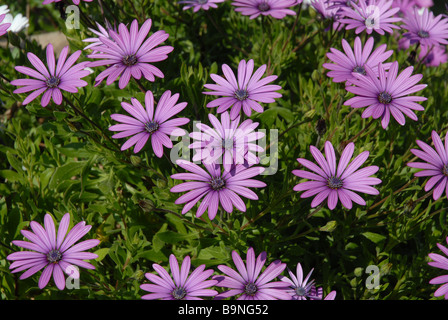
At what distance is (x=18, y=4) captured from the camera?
462 centimetres

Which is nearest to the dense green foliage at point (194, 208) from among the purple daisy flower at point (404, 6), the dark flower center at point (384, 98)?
the dark flower center at point (384, 98)

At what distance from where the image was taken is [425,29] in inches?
120

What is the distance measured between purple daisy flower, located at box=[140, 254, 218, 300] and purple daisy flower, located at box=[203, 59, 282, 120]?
2.33ft

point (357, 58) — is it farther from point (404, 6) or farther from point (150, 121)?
point (404, 6)

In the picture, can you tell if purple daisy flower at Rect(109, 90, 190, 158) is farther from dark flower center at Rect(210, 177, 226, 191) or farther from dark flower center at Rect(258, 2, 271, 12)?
dark flower center at Rect(258, 2, 271, 12)

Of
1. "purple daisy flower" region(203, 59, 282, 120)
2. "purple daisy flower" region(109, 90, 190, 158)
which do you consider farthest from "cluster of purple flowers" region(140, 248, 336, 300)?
"purple daisy flower" region(203, 59, 282, 120)

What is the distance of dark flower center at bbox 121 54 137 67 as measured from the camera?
220cm

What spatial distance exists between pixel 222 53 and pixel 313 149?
208cm

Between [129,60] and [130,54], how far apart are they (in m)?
0.05

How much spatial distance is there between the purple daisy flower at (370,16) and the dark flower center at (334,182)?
998 millimetres

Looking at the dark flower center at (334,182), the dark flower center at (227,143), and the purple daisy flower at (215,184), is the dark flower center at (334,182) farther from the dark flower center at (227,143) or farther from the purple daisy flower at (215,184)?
the dark flower center at (227,143)

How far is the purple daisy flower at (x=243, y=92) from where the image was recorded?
2.09 m
